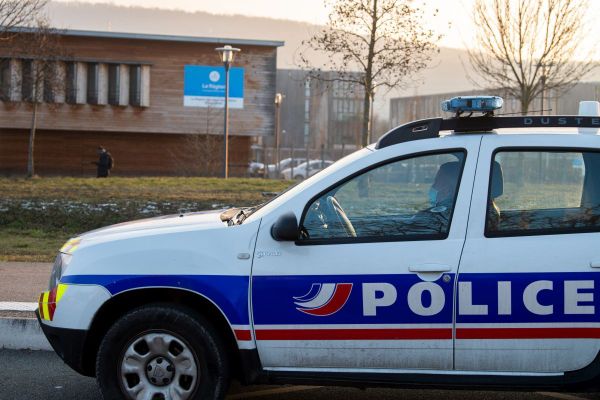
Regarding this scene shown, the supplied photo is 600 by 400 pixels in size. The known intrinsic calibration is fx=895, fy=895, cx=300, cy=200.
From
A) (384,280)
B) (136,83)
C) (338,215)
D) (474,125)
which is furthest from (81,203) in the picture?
(136,83)

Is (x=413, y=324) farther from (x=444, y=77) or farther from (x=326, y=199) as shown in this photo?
(x=444, y=77)

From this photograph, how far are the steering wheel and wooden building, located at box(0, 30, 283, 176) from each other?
132ft

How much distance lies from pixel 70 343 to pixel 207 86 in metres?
42.2

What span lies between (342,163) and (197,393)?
1.64 metres

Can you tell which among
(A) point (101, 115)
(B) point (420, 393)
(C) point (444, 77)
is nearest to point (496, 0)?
(B) point (420, 393)

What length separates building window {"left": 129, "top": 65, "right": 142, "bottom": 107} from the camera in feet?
151

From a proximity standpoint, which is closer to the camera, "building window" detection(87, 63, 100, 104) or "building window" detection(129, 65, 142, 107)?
"building window" detection(129, 65, 142, 107)

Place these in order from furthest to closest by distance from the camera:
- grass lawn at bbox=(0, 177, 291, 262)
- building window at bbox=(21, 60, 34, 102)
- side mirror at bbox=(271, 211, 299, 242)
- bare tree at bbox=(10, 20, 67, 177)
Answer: building window at bbox=(21, 60, 34, 102), bare tree at bbox=(10, 20, 67, 177), grass lawn at bbox=(0, 177, 291, 262), side mirror at bbox=(271, 211, 299, 242)

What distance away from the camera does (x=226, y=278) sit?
5238 mm

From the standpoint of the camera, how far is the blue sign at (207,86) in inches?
1847

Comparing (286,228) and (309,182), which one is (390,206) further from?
(286,228)

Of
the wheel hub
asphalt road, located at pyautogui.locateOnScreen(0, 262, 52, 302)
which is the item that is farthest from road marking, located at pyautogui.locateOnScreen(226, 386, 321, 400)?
asphalt road, located at pyautogui.locateOnScreen(0, 262, 52, 302)

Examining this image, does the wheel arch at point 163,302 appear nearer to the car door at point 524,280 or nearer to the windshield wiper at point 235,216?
the windshield wiper at point 235,216

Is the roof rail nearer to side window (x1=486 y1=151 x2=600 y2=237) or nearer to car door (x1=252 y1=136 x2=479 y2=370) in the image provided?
car door (x1=252 y1=136 x2=479 y2=370)
